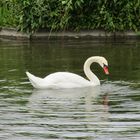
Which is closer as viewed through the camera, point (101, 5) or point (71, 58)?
point (71, 58)

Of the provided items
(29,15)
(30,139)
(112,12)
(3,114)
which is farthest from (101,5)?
(30,139)

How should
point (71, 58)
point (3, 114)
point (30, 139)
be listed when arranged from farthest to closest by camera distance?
1. point (71, 58)
2. point (3, 114)
3. point (30, 139)

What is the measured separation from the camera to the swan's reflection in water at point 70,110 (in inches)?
422

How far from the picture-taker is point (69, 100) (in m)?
13.6

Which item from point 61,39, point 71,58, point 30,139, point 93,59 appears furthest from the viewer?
point 61,39

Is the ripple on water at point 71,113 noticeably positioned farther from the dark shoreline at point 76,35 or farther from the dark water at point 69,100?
the dark shoreline at point 76,35

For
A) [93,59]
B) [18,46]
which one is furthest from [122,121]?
[18,46]

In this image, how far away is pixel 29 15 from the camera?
27.0m

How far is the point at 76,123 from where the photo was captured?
1115 centimetres

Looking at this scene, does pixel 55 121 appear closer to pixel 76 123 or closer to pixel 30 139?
pixel 76 123

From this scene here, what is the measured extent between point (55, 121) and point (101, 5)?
15.8 metres

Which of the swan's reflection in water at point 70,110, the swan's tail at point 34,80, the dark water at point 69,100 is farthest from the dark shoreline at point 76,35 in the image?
the swan's tail at point 34,80

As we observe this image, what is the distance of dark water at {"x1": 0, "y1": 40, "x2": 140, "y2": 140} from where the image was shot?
10570 millimetres

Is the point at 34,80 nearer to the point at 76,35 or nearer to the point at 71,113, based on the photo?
the point at 71,113
